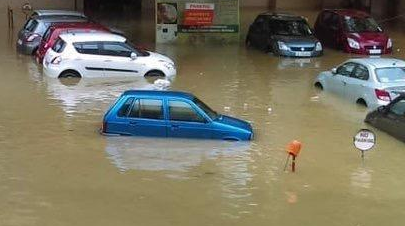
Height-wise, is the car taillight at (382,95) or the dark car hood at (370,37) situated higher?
the car taillight at (382,95)

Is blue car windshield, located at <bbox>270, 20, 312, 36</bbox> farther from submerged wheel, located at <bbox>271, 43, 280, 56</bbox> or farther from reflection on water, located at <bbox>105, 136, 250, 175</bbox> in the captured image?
reflection on water, located at <bbox>105, 136, 250, 175</bbox>

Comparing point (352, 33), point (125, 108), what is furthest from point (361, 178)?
point (352, 33)

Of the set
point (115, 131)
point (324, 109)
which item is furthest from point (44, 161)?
point (324, 109)

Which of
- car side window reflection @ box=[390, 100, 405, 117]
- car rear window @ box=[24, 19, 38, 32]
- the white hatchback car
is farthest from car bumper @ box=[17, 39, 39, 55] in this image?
car side window reflection @ box=[390, 100, 405, 117]

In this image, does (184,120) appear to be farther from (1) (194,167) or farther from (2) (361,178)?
(2) (361,178)

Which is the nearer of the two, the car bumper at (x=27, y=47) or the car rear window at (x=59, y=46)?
the car rear window at (x=59, y=46)

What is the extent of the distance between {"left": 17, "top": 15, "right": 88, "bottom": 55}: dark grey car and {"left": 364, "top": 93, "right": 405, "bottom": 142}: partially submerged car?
1348 centimetres

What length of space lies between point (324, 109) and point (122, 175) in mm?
7528

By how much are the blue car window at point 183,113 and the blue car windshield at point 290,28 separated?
1463 cm

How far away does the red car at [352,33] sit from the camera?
28.6 metres

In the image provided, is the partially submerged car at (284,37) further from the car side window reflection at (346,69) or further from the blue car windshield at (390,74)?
the blue car windshield at (390,74)

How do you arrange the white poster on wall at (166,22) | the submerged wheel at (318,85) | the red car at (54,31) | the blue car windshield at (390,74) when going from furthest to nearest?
1. the white poster on wall at (166,22)
2. the red car at (54,31)
3. the submerged wheel at (318,85)
4. the blue car windshield at (390,74)

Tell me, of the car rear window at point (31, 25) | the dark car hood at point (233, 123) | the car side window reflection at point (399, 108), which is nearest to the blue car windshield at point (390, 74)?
the car side window reflection at point (399, 108)

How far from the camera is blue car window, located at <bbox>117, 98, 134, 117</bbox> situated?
14922mm
